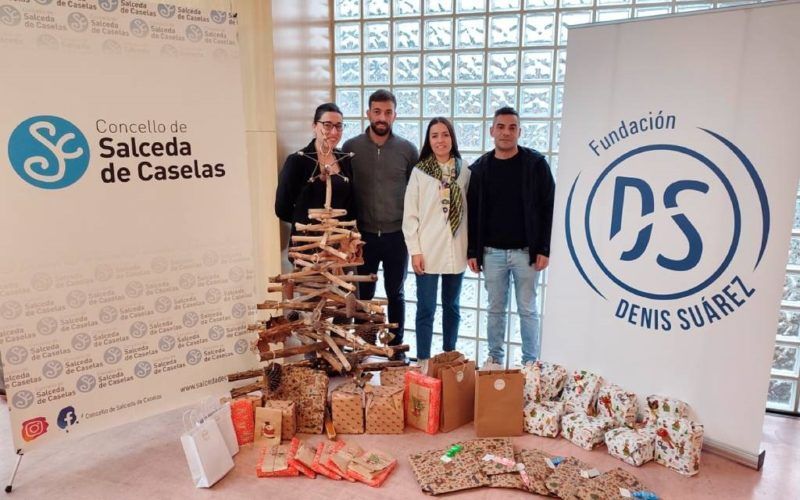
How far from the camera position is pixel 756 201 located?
2.36 meters

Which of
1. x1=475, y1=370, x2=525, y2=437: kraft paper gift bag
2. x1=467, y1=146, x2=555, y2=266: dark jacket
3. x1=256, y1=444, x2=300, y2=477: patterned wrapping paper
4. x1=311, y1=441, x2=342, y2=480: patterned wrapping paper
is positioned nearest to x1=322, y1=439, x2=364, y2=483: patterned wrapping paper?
x1=311, y1=441, x2=342, y2=480: patterned wrapping paper

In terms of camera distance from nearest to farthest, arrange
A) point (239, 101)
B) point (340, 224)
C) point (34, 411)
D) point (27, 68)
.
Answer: point (27, 68) < point (34, 411) < point (239, 101) < point (340, 224)

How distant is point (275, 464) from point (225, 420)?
0.31m

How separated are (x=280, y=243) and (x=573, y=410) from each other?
6.15ft

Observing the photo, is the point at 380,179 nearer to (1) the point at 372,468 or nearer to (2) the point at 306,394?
(2) the point at 306,394

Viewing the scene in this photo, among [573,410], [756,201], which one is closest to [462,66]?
[756,201]

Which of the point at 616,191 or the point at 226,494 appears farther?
the point at 616,191

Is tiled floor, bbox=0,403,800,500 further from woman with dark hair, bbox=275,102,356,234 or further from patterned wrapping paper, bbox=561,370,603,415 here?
woman with dark hair, bbox=275,102,356,234

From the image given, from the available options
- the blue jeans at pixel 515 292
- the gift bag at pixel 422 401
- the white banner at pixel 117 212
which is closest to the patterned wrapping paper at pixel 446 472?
the gift bag at pixel 422 401

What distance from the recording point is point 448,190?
3217 mm

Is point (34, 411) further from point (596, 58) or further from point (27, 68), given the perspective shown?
point (596, 58)

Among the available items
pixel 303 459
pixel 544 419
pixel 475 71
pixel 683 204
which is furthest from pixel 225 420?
pixel 475 71

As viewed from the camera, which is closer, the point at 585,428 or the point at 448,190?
the point at 585,428

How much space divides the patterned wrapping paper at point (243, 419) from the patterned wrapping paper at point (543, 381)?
1340mm
